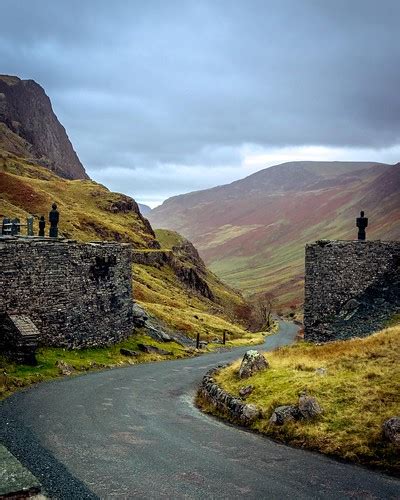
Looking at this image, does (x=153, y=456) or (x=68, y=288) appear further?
(x=68, y=288)

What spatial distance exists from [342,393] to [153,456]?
8507mm

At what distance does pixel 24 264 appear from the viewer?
1398 inches

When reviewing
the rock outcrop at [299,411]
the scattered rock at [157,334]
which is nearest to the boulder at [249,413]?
the rock outcrop at [299,411]

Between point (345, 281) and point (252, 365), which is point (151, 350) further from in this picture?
point (252, 365)

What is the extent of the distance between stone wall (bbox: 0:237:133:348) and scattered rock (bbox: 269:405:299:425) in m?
20.4

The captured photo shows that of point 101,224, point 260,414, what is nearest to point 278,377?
point 260,414

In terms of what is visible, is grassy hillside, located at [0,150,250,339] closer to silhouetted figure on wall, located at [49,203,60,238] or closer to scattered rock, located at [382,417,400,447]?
silhouetted figure on wall, located at [49,203,60,238]

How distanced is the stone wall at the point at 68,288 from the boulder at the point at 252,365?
15.8m

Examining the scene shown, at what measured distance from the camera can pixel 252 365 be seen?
92.2ft

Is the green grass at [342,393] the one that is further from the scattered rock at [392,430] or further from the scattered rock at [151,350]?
the scattered rock at [151,350]

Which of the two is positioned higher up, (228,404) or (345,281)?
(345,281)

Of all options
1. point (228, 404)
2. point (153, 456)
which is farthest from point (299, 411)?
point (153, 456)

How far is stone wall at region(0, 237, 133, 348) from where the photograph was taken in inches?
1378

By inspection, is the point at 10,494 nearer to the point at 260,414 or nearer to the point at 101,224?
the point at 260,414
